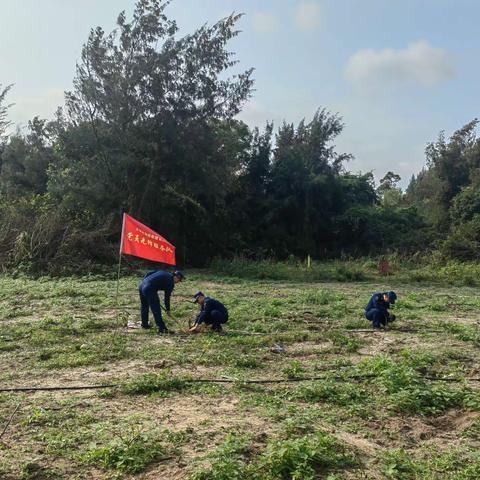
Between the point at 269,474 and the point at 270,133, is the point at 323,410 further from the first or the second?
the point at 270,133

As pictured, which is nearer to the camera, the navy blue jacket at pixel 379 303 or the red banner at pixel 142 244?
the navy blue jacket at pixel 379 303

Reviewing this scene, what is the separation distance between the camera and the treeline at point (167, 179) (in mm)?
22969

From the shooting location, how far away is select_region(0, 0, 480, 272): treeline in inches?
904

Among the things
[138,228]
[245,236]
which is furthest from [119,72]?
[138,228]

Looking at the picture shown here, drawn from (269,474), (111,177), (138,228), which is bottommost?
(269,474)

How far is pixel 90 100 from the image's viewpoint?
2417 centimetres

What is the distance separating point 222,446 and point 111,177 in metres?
20.9

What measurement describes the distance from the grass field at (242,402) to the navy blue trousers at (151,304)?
1.19 feet

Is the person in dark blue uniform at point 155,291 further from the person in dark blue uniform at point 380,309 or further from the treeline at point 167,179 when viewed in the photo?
the treeline at point 167,179

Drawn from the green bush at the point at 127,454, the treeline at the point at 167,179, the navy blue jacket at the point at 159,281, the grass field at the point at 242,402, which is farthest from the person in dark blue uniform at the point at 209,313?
the treeline at the point at 167,179

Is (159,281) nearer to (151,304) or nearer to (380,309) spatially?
(151,304)

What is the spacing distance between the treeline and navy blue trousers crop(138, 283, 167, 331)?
1106 centimetres

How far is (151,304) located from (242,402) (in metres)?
4.21

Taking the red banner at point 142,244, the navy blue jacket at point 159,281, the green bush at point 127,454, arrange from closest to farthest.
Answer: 1. the green bush at point 127,454
2. the navy blue jacket at point 159,281
3. the red banner at point 142,244
